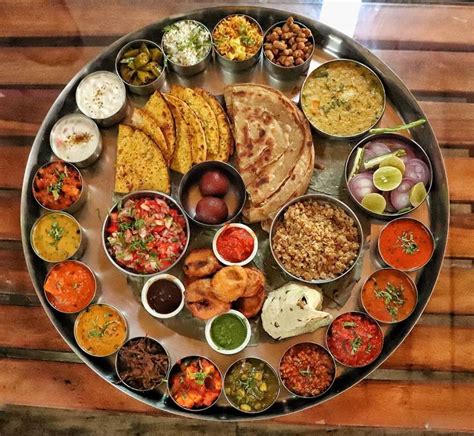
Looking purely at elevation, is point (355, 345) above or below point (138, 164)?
below

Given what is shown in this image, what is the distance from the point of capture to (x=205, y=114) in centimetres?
476

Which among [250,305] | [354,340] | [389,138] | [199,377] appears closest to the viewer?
[199,377]

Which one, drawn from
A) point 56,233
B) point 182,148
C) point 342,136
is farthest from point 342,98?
point 56,233

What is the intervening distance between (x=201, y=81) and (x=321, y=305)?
2183 mm

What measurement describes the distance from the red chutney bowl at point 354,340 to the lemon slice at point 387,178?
40.4 inches

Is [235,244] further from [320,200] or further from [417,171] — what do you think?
[417,171]

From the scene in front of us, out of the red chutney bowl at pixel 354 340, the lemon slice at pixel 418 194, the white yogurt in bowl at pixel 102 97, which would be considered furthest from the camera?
the white yogurt in bowl at pixel 102 97

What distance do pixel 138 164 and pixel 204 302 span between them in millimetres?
1257

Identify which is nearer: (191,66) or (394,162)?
(394,162)

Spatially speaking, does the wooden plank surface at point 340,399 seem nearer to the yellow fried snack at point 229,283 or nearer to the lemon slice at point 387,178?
the yellow fried snack at point 229,283

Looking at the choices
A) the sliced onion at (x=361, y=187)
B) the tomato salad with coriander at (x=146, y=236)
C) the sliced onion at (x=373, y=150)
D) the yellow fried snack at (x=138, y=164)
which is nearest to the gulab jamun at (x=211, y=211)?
the tomato salad with coriander at (x=146, y=236)

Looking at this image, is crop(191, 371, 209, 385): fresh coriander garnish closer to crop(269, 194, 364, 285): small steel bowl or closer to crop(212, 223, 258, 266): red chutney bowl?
crop(212, 223, 258, 266): red chutney bowl

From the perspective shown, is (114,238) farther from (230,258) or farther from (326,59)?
(326,59)

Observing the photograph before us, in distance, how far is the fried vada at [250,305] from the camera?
14.6 feet
